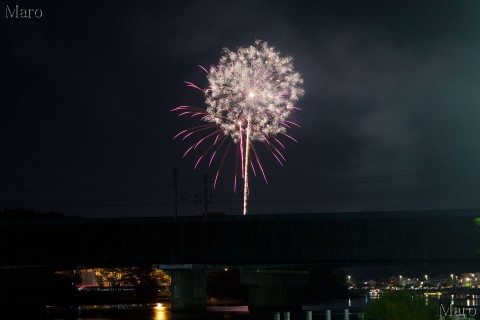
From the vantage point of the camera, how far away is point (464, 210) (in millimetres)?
67000

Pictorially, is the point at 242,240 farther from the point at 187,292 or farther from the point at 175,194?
the point at 187,292

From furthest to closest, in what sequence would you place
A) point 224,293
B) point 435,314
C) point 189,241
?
point 224,293
point 189,241
point 435,314

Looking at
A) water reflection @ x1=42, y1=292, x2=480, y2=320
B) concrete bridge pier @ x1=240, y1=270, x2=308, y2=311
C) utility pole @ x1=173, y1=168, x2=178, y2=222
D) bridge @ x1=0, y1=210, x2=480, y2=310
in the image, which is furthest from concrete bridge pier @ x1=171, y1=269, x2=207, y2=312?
concrete bridge pier @ x1=240, y1=270, x2=308, y2=311

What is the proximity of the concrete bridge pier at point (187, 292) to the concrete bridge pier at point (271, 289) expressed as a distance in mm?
12493

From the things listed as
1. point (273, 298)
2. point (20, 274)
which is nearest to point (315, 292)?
point (273, 298)

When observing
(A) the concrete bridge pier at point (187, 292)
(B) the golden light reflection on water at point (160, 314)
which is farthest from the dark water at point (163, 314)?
(A) the concrete bridge pier at point (187, 292)

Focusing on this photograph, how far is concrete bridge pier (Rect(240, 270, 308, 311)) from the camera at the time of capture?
88.5 m

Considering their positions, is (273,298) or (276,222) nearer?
(276,222)

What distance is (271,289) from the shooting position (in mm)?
90625

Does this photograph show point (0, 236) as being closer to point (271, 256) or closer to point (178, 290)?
point (178, 290)

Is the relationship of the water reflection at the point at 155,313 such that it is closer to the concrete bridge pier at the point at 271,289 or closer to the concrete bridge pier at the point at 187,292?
the concrete bridge pier at the point at 187,292

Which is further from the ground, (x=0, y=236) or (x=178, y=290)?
(x=0, y=236)

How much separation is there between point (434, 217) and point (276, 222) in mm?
13701

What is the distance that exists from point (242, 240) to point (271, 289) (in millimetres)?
21391
